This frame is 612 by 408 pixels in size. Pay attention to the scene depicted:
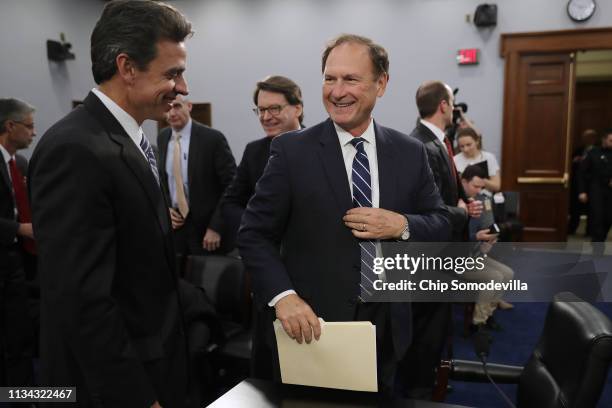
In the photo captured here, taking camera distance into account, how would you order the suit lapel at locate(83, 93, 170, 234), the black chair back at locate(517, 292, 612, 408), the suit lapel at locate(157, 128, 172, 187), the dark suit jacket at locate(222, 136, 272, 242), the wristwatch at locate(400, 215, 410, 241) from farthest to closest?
1. the suit lapel at locate(157, 128, 172, 187)
2. the dark suit jacket at locate(222, 136, 272, 242)
3. the wristwatch at locate(400, 215, 410, 241)
4. the black chair back at locate(517, 292, 612, 408)
5. the suit lapel at locate(83, 93, 170, 234)

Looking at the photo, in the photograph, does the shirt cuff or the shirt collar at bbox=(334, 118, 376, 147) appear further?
the shirt collar at bbox=(334, 118, 376, 147)

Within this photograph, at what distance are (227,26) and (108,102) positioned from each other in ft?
21.8

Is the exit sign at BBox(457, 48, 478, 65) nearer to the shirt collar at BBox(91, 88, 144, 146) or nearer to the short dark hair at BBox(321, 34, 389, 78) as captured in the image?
the short dark hair at BBox(321, 34, 389, 78)

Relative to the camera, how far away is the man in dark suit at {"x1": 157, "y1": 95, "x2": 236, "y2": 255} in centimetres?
346

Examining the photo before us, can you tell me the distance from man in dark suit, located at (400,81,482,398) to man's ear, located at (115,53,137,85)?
1727mm

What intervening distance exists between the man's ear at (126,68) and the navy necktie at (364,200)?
668 millimetres

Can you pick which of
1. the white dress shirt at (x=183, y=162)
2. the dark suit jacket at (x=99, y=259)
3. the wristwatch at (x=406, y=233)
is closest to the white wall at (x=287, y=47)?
the white dress shirt at (x=183, y=162)

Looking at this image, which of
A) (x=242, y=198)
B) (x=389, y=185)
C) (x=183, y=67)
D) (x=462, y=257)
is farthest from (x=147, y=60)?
(x=462, y=257)

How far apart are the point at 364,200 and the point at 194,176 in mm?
2254

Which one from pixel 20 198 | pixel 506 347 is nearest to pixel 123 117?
pixel 20 198

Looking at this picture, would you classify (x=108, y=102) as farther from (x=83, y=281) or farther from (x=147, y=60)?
(x=83, y=281)

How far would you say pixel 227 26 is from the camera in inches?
287

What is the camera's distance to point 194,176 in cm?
349

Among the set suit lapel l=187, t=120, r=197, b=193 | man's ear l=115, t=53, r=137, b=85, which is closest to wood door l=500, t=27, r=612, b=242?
suit lapel l=187, t=120, r=197, b=193
